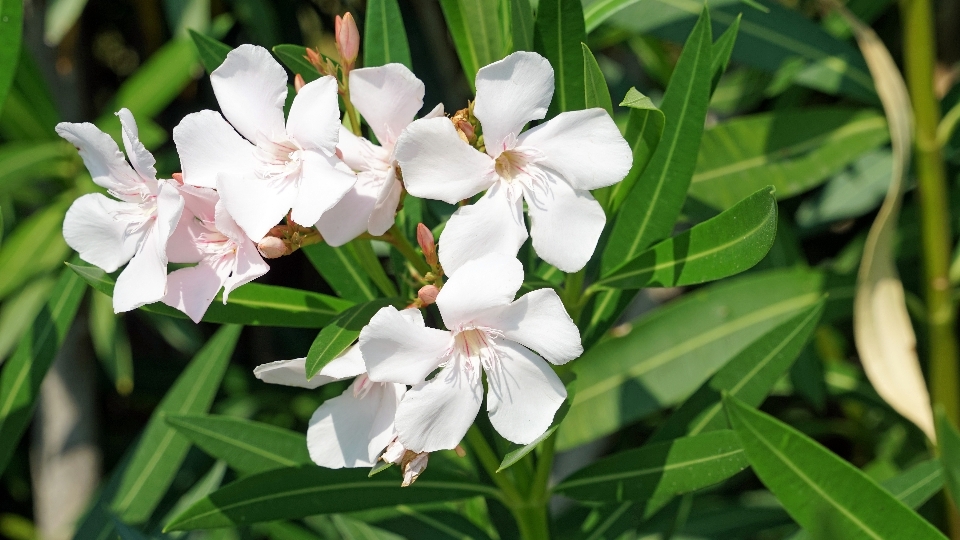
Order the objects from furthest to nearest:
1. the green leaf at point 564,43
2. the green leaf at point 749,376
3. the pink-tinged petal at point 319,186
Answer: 1. the green leaf at point 749,376
2. the green leaf at point 564,43
3. the pink-tinged petal at point 319,186

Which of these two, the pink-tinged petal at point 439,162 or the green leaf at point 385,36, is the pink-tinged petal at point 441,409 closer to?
the pink-tinged petal at point 439,162

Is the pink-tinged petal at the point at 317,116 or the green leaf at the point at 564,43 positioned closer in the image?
the pink-tinged petal at the point at 317,116

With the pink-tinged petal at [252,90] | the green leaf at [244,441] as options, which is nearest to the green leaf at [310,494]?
the green leaf at [244,441]

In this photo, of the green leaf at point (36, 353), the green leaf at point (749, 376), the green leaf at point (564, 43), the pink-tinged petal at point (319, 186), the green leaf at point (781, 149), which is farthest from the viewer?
the green leaf at point (781, 149)

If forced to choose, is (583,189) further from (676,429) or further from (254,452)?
(254,452)

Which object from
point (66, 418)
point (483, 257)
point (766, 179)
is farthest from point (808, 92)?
point (66, 418)

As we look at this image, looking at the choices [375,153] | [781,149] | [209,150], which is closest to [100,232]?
[209,150]

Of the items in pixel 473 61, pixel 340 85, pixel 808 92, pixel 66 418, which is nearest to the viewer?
pixel 340 85

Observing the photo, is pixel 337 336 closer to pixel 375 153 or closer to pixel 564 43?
pixel 375 153
